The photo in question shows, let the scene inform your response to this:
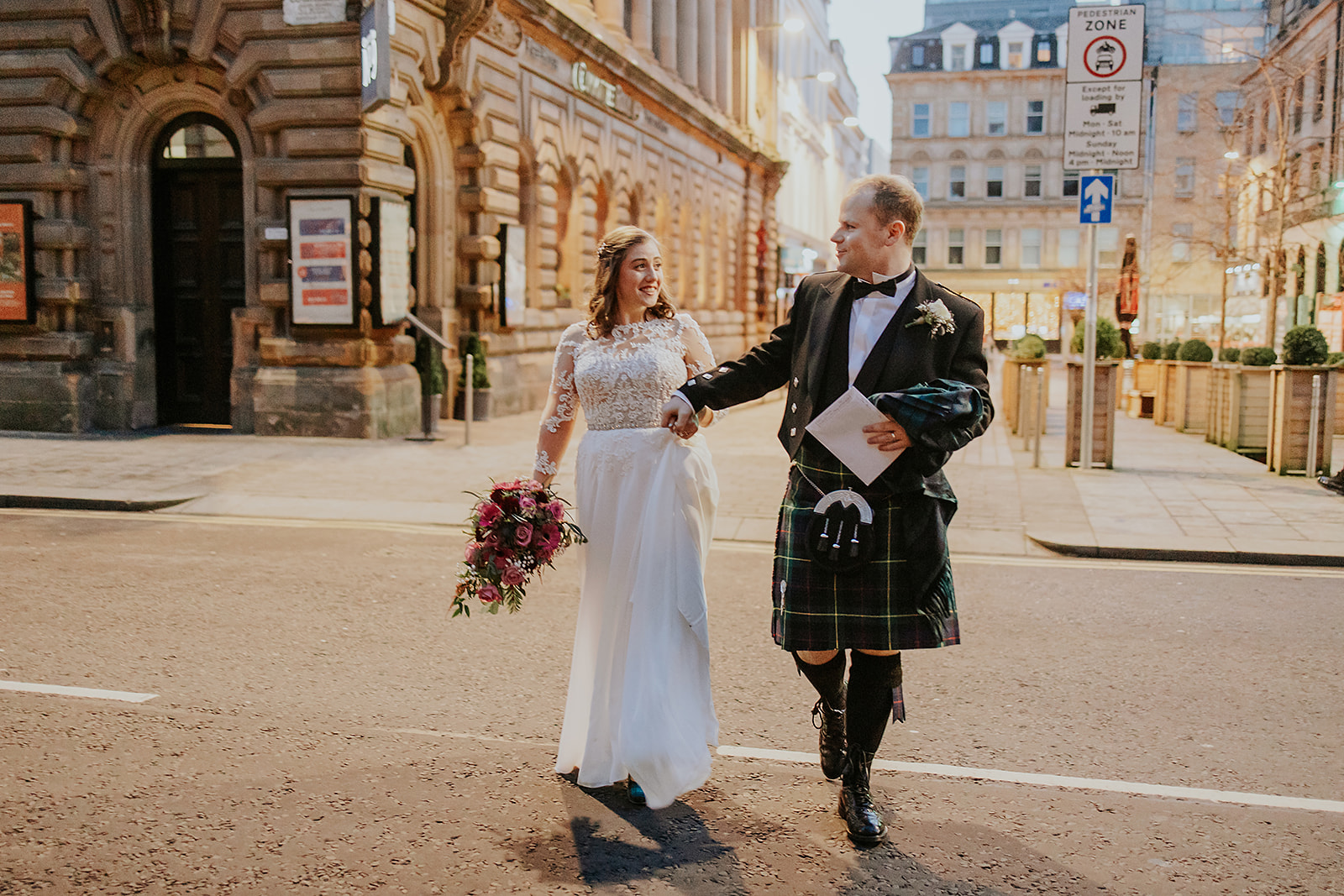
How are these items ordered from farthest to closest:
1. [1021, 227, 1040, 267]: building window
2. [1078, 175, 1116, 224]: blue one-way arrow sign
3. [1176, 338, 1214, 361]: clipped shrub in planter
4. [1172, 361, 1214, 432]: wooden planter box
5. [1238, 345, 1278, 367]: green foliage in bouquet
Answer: [1021, 227, 1040, 267]: building window
[1176, 338, 1214, 361]: clipped shrub in planter
[1172, 361, 1214, 432]: wooden planter box
[1238, 345, 1278, 367]: green foliage in bouquet
[1078, 175, 1116, 224]: blue one-way arrow sign

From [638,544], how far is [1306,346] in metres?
10.2

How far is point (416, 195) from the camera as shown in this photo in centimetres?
1641

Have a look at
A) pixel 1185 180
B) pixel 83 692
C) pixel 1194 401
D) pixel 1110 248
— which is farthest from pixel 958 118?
pixel 83 692

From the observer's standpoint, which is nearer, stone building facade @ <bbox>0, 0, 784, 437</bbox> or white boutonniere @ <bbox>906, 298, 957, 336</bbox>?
white boutonniere @ <bbox>906, 298, 957, 336</bbox>

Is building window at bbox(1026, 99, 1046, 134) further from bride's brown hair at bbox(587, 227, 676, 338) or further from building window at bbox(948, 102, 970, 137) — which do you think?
bride's brown hair at bbox(587, 227, 676, 338)

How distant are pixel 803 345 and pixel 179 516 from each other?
7.07 metres

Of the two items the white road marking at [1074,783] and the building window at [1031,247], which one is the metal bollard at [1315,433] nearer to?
the white road marking at [1074,783]

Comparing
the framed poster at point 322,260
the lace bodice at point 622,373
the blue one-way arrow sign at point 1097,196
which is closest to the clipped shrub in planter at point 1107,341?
the blue one-way arrow sign at point 1097,196

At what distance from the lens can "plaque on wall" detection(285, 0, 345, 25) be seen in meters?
13.5

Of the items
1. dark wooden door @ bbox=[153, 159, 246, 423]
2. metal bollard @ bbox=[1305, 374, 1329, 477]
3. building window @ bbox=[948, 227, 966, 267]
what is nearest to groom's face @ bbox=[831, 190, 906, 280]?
metal bollard @ bbox=[1305, 374, 1329, 477]

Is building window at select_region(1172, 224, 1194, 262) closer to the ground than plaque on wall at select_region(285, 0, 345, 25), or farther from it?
farther from it

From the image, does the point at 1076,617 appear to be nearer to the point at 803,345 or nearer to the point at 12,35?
the point at 803,345

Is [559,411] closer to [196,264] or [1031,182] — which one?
[196,264]

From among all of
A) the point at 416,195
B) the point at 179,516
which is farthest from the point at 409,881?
the point at 416,195
